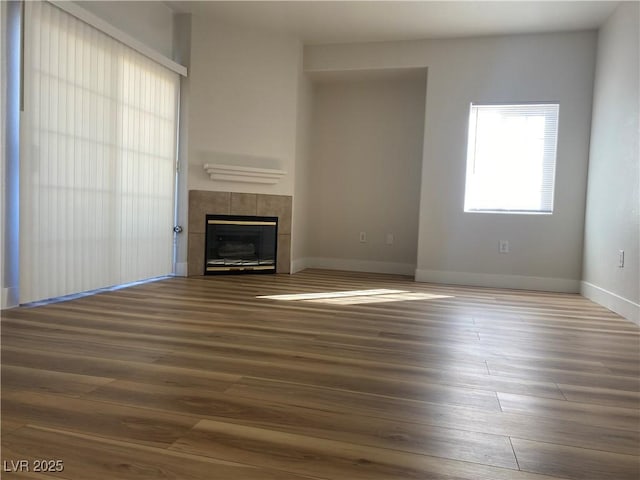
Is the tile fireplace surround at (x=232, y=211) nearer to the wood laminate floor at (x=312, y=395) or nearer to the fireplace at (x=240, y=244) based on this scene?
the fireplace at (x=240, y=244)

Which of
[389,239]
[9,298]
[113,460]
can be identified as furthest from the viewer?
[389,239]

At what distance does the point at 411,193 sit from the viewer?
5.52 metres

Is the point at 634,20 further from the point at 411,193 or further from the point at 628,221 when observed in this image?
the point at 411,193

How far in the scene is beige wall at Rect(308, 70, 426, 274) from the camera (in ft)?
18.0

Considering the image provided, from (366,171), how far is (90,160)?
3.18 m

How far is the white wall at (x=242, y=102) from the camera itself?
4.67 meters

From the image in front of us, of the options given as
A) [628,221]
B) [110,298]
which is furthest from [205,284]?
[628,221]

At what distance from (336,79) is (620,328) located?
3.94 metres

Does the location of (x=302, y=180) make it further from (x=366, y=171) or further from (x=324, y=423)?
(x=324, y=423)

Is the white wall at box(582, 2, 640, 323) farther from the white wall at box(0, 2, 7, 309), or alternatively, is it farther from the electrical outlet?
the white wall at box(0, 2, 7, 309)

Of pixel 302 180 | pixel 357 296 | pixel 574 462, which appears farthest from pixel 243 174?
pixel 574 462

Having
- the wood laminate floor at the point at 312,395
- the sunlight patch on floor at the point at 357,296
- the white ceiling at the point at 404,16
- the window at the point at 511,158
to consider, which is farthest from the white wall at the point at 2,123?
the window at the point at 511,158

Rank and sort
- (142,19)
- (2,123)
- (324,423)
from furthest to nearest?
(142,19), (2,123), (324,423)

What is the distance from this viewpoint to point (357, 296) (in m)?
3.82
